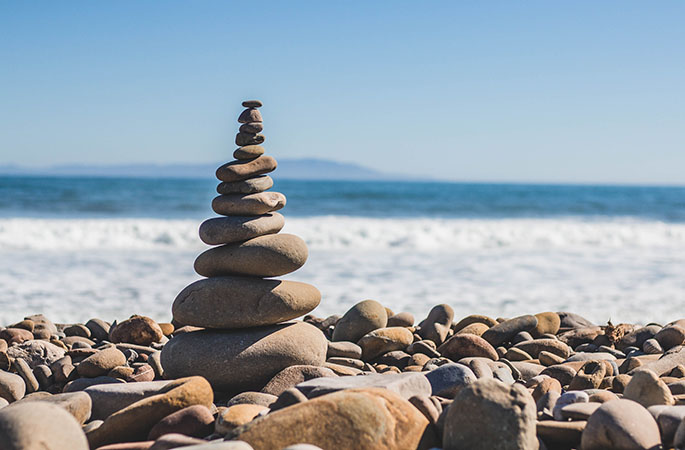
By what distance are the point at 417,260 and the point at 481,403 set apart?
10.7 meters

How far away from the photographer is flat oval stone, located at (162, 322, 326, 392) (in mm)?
4523

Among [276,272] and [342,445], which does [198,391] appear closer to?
[342,445]

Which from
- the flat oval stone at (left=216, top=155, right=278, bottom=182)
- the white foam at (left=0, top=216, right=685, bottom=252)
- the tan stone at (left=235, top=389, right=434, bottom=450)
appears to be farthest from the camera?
the white foam at (left=0, top=216, right=685, bottom=252)

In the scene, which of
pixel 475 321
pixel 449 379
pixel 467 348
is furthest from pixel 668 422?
pixel 475 321

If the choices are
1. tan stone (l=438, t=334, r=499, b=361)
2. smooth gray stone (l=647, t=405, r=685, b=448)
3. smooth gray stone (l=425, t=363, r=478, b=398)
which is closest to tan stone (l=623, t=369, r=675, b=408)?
smooth gray stone (l=647, t=405, r=685, b=448)

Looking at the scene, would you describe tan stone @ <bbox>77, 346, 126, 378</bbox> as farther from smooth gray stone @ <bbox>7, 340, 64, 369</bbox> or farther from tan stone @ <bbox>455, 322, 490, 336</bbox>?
tan stone @ <bbox>455, 322, 490, 336</bbox>

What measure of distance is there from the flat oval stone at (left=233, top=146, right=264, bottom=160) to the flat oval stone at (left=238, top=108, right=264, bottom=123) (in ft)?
0.69

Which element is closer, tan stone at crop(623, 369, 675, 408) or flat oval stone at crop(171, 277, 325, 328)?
tan stone at crop(623, 369, 675, 408)

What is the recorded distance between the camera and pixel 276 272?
4852 millimetres

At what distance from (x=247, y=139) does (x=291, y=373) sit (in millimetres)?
1847

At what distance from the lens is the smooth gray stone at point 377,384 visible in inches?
135

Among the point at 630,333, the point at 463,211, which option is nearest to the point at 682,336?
the point at 630,333

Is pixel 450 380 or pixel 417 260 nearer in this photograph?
pixel 450 380

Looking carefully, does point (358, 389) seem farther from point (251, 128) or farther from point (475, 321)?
point (475, 321)
